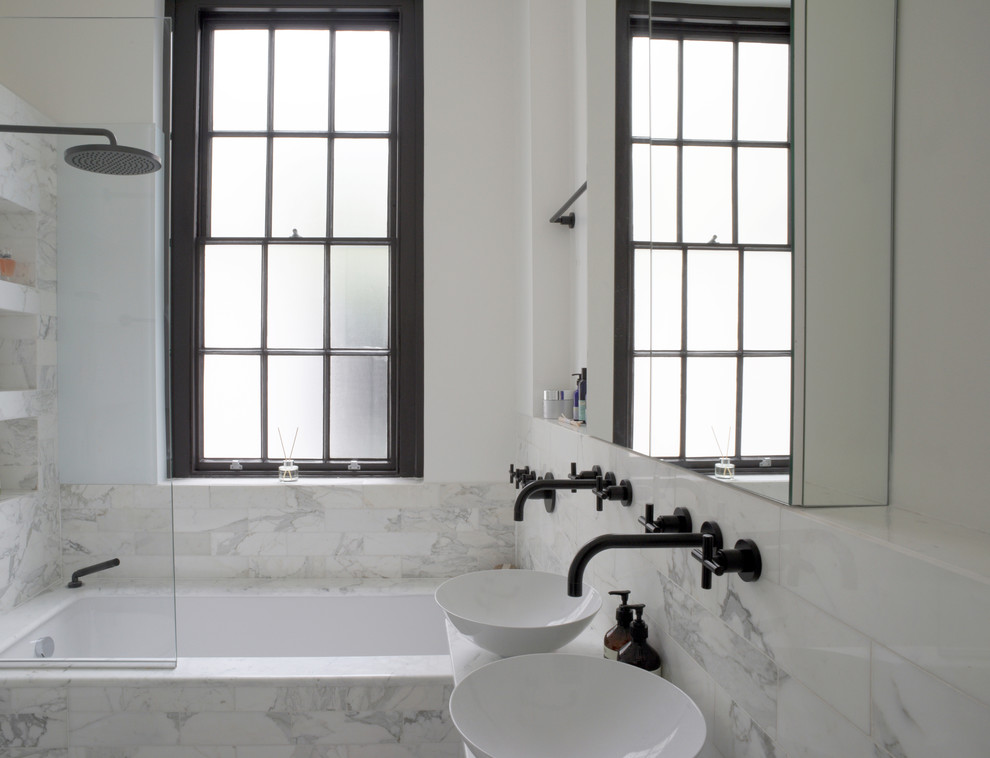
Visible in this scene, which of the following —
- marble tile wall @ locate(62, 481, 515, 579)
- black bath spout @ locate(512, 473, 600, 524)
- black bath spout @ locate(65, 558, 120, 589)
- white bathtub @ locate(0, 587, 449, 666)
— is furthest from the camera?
marble tile wall @ locate(62, 481, 515, 579)

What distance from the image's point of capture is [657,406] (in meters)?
1.24

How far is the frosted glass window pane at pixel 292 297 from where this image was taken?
2.85m

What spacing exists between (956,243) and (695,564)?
60 centimetres

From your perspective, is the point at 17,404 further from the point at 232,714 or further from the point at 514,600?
the point at 514,600

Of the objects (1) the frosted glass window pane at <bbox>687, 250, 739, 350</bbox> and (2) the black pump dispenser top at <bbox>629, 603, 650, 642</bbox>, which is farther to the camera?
(2) the black pump dispenser top at <bbox>629, 603, 650, 642</bbox>

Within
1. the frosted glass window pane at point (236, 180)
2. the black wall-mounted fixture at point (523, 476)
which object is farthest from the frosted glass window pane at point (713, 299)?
the frosted glass window pane at point (236, 180)

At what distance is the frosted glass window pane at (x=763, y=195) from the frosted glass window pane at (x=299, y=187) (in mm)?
2306

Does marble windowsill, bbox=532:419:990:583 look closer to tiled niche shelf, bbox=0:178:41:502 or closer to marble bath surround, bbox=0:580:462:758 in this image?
marble bath surround, bbox=0:580:462:758

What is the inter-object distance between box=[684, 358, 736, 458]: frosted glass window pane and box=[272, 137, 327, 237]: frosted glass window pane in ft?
7.19

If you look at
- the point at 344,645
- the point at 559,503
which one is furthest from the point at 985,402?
the point at 344,645

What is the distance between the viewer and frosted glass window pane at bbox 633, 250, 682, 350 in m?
1.18

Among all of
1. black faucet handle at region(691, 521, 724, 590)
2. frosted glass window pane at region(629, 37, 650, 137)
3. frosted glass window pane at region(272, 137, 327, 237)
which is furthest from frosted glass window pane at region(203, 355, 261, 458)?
black faucet handle at region(691, 521, 724, 590)

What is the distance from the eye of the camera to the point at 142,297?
2080 millimetres

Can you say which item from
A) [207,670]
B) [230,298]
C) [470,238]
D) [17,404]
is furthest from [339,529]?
[470,238]
